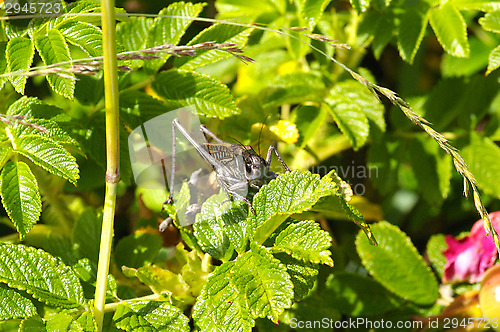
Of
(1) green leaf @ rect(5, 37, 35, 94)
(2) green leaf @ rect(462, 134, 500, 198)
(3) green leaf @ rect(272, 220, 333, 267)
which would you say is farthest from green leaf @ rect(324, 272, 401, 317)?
(1) green leaf @ rect(5, 37, 35, 94)

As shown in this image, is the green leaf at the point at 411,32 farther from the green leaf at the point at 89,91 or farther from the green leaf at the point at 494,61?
the green leaf at the point at 89,91

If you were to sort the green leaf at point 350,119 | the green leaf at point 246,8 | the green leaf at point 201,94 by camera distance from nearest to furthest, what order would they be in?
the green leaf at point 201,94 < the green leaf at point 350,119 < the green leaf at point 246,8

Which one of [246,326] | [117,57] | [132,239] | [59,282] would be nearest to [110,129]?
[117,57]

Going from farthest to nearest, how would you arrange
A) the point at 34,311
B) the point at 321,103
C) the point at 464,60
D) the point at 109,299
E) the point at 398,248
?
the point at 464,60, the point at 321,103, the point at 398,248, the point at 109,299, the point at 34,311

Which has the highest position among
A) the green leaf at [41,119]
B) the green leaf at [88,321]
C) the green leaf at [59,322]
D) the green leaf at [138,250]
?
the green leaf at [41,119]

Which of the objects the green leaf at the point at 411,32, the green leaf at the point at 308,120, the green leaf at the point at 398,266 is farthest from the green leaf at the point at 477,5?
the green leaf at the point at 398,266

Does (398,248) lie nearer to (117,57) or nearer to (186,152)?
(186,152)

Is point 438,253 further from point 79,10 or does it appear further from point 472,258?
point 79,10
